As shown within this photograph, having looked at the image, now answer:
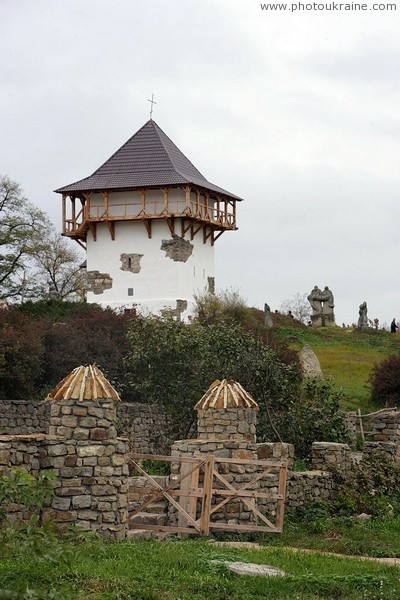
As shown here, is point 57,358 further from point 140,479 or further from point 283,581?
point 283,581

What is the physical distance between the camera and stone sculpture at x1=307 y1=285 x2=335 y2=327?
60469 mm

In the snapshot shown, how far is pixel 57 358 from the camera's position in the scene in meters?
32.2

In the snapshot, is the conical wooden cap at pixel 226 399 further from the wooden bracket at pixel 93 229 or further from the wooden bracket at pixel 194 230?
the wooden bracket at pixel 93 229

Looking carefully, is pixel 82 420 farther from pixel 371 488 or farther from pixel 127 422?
pixel 127 422

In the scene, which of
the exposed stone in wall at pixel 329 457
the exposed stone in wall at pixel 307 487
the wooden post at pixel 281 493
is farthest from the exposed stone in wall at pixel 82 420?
the exposed stone in wall at pixel 329 457

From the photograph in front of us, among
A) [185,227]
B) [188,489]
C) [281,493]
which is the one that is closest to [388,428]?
[281,493]

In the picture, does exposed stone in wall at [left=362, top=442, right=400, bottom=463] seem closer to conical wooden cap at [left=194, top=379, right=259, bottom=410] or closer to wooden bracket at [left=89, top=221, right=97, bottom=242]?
conical wooden cap at [left=194, top=379, right=259, bottom=410]

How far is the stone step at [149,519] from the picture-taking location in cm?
1461

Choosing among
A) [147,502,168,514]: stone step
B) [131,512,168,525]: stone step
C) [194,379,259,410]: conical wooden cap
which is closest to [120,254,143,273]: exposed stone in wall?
[194,379,259,410]: conical wooden cap

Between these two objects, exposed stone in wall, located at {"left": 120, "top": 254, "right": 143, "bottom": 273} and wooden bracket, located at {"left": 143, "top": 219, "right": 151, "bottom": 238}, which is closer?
wooden bracket, located at {"left": 143, "top": 219, "right": 151, "bottom": 238}

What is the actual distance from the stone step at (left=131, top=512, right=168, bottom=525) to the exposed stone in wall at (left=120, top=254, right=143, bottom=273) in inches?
1440

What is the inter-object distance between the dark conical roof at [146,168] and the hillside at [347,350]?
7.55 metres

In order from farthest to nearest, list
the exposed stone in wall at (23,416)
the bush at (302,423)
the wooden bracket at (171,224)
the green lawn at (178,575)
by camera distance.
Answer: the wooden bracket at (171,224), the exposed stone in wall at (23,416), the bush at (302,423), the green lawn at (178,575)

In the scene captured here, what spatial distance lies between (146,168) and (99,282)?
5.67m
